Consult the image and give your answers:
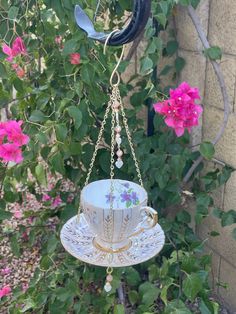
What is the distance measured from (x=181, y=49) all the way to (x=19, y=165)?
81 centimetres

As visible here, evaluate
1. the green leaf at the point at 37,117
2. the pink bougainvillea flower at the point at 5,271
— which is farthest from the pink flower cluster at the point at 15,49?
the pink bougainvillea flower at the point at 5,271

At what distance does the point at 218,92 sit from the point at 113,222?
1.01 meters

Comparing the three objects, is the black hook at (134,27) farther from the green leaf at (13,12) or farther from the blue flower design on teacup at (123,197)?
the green leaf at (13,12)

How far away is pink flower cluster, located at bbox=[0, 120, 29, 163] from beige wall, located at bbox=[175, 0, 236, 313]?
79 centimetres

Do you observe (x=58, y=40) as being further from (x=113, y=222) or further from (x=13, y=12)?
(x=113, y=222)

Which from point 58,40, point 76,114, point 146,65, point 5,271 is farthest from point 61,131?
point 5,271

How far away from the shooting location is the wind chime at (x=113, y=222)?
115 centimetres

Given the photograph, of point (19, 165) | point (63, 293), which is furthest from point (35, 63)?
point (63, 293)

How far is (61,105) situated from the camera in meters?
1.67

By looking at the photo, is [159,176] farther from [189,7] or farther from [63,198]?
[189,7]

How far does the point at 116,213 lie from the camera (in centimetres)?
114

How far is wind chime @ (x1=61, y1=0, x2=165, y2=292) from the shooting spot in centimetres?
115

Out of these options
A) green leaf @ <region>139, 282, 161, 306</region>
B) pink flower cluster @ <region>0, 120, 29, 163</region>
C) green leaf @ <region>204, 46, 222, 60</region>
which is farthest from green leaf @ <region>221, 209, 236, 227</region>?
pink flower cluster @ <region>0, 120, 29, 163</region>

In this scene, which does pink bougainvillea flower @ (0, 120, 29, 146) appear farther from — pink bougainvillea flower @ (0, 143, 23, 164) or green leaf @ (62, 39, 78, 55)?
green leaf @ (62, 39, 78, 55)
